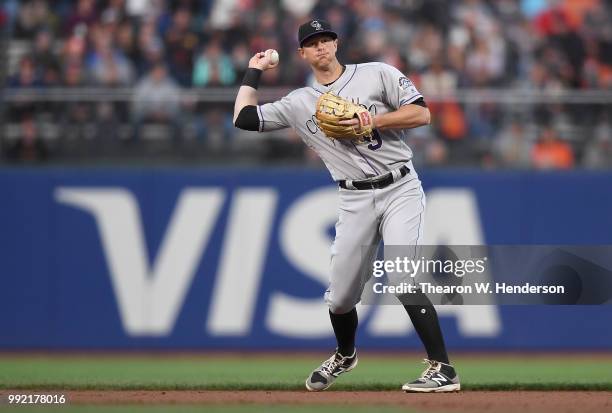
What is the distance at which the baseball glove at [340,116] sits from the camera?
6.65m

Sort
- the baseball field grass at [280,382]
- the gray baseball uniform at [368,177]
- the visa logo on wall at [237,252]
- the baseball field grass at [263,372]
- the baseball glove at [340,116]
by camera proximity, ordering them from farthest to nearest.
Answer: the visa logo on wall at [237,252] → the baseball field grass at [263,372] → the gray baseball uniform at [368,177] → the baseball glove at [340,116] → the baseball field grass at [280,382]

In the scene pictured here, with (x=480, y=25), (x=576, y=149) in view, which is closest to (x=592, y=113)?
(x=576, y=149)

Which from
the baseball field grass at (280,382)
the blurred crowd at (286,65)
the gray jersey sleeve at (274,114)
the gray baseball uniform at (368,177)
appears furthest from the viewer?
the blurred crowd at (286,65)

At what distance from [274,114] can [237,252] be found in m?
4.21

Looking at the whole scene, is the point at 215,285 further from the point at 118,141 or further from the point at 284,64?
the point at 284,64

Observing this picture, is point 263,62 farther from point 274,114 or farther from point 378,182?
point 378,182

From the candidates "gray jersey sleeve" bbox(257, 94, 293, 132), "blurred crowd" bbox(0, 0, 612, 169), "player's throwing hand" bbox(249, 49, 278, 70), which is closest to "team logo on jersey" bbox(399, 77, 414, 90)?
"gray jersey sleeve" bbox(257, 94, 293, 132)

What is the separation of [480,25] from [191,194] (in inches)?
162

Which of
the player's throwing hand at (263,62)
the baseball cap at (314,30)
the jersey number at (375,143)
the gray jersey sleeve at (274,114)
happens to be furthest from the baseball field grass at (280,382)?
the baseball cap at (314,30)

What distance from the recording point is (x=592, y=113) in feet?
36.4

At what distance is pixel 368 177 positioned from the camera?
6.96m

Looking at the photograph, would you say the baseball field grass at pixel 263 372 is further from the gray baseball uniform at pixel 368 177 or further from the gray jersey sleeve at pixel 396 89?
the gray jersey sleeve at pixel 396 89

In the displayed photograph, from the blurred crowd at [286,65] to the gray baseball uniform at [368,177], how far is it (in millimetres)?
4247

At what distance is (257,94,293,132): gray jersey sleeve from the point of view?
23.5 ft
